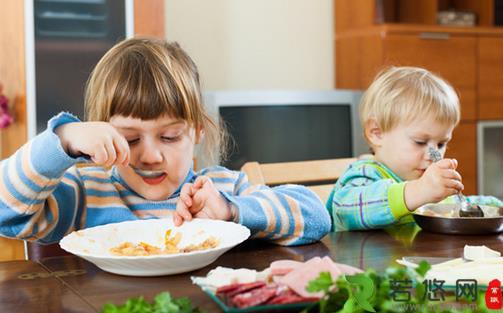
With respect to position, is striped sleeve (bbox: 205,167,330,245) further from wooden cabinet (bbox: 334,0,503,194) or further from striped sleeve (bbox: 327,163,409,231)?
wooden cabinet (bbox: 334,0,503,194)

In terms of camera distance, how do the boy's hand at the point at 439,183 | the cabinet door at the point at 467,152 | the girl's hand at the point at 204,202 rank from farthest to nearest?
the cabinet door at the point at 467,152 < the boy's hand at the point at 439,183 < the girl's hand at the point at 204,202

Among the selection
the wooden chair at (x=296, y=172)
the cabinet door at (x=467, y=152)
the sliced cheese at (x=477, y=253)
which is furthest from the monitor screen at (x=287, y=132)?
the sliced cheese at (x=477, y=253)

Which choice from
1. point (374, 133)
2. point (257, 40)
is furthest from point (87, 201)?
point (257, 40)

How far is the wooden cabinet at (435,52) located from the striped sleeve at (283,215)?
7.59ft

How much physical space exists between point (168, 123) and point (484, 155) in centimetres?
305

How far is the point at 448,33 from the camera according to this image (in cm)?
365

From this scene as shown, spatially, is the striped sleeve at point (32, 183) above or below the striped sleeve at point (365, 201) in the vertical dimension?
above

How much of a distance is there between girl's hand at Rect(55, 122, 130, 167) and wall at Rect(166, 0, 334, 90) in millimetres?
→ 2288

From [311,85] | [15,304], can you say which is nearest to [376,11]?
[311,85]

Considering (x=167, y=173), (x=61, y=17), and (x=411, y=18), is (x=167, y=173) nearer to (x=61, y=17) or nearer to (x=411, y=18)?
(x=61, y=17)

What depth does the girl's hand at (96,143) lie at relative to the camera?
102cm

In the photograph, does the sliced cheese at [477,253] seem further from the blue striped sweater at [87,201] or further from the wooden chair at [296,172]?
the wooden chair at [296,172]

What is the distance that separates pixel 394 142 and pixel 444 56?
213 cm

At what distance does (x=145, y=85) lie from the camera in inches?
48.6
